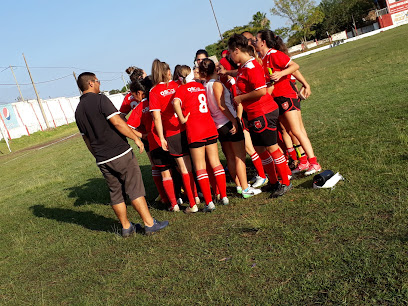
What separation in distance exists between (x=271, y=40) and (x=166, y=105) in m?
1.80

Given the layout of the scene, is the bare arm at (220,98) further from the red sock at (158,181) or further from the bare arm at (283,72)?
the red sock at (158,181)

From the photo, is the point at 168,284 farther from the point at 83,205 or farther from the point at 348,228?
the point at 83,205

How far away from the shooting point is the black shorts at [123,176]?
Answer: 5.84m

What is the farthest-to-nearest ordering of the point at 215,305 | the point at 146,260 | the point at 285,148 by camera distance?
the point at 285,148 < the point at 146,260 < the point at 215,305

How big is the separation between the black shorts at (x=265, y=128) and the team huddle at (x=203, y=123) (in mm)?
14

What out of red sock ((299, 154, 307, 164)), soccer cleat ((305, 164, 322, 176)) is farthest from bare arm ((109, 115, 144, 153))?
red sock ((299, 154, 307, 164))

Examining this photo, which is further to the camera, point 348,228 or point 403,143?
point 403,143

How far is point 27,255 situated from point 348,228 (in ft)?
15.1

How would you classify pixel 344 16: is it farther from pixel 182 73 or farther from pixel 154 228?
pixel 154 228

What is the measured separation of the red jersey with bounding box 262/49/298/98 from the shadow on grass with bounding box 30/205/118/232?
330cm

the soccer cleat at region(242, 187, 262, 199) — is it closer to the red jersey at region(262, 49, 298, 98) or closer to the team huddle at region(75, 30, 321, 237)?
the team huddle at region(75, 30, 321, 237)

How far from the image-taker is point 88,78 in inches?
229

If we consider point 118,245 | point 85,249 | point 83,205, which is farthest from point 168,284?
point 83,205

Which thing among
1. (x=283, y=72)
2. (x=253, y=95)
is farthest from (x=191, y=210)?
(x=283, y=72)
